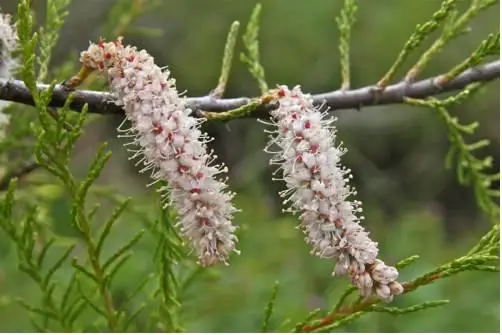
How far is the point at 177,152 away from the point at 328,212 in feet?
0.69

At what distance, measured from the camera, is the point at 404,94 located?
1.45m

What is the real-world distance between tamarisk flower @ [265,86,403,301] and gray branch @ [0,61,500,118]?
15cm

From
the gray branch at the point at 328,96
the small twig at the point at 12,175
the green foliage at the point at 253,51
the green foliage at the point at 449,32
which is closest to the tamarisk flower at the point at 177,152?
the gray branch at the point at 328,96

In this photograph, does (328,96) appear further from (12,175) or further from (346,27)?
(12,175)

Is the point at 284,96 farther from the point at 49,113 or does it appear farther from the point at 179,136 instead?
the point at 49,113

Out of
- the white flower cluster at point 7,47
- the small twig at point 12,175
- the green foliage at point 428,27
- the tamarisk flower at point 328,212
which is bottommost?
the tamarisk flower at point 328,212

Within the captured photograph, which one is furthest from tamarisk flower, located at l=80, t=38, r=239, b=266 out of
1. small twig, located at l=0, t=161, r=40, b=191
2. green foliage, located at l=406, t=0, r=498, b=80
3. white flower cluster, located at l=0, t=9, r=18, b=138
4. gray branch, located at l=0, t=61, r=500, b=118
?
small twig, located at l=0, t=161, r=40, b=191

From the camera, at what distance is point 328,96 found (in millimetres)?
1376

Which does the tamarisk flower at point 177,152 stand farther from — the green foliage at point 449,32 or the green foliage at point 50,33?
the green foliage at point 449,32

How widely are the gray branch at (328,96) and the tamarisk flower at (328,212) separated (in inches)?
5.8

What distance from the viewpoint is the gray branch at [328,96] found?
44.6 inches

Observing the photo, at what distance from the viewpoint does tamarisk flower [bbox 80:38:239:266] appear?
3.27ft

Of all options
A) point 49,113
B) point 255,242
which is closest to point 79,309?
point 49,113

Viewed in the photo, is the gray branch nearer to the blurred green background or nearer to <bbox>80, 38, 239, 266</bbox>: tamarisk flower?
<bbox>80, 38, 239, 266</bbox>: tamarisk flower
